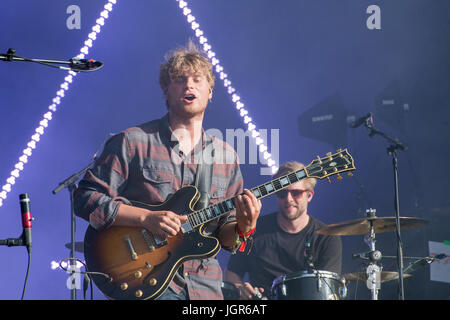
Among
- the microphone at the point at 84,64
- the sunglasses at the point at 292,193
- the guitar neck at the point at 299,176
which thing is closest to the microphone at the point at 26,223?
the microphone at the point at 84,64

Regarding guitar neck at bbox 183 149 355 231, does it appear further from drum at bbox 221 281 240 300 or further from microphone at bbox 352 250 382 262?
drum at bbox 221 281 240 300

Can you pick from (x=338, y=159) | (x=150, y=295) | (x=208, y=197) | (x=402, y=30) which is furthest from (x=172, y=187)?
(x=402, y=30)

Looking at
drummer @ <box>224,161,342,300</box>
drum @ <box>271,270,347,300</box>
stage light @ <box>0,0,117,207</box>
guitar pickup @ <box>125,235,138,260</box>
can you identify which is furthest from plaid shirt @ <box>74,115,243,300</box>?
stage light @ <box>0,0,117,207</box>

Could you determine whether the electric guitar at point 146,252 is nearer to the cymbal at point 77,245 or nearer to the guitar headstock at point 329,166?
the guitar headstock at point 329,166

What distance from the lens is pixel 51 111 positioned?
5438 mm

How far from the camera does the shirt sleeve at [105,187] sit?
10.0ft

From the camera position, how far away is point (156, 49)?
5609 mm

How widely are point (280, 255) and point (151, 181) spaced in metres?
1.99

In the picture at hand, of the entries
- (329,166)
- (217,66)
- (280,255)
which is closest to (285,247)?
(280,255)

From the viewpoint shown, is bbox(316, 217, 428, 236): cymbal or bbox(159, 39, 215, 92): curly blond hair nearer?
bbox(159, 39, 215, 92): curly blond hair

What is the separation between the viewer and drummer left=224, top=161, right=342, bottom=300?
4.71m

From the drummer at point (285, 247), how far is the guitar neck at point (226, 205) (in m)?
1.30

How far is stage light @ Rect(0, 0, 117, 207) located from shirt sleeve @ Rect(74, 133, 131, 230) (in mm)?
2336
